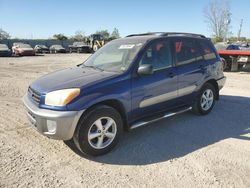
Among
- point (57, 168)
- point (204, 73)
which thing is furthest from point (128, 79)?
point (204, 73)

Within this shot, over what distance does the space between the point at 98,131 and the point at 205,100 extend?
2896mm

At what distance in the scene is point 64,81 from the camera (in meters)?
3.95

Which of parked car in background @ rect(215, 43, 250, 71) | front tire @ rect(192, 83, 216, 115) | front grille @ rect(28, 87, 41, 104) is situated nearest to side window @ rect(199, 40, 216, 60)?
front tire @ rect(192, 83, 216, 115)

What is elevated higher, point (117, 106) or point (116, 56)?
point (116, 56)

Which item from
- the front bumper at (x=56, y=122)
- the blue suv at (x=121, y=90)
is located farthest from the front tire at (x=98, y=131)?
the front bumper at (x=56, y=122)

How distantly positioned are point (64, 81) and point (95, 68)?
812mm

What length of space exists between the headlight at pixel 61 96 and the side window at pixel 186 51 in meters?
2.24

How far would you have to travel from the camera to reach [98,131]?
12.5ft

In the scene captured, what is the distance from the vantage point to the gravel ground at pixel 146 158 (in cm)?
320

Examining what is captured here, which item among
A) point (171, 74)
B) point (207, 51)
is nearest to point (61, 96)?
point (171, 74)

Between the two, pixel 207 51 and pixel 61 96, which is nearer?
pixel 61 96

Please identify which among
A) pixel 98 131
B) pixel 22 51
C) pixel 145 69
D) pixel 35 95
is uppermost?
pixel 22 51

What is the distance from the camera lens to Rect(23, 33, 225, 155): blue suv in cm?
357

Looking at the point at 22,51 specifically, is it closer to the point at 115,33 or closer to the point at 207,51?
the point at 207,51
